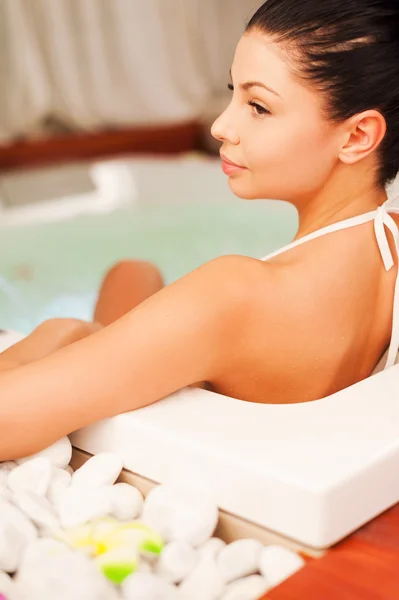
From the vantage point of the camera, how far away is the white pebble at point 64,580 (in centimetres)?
73

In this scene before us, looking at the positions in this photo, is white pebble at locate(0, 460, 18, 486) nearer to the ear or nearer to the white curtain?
the ear

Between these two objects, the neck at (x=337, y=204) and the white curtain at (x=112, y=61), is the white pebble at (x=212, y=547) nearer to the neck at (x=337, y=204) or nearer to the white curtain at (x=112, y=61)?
the neck at (x=337, y=204)

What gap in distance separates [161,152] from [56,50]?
0.84m

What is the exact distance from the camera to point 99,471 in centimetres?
93

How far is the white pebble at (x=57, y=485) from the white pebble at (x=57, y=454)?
0.01m

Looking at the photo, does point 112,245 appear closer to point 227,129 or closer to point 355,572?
point 227,129

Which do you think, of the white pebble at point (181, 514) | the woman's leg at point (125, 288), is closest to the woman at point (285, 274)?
the white pebble at point (181, 514)

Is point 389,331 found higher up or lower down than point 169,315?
lower down

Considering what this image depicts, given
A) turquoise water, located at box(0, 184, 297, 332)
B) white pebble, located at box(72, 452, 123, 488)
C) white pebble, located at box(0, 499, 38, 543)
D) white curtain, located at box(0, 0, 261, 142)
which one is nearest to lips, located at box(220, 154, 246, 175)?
white pebble, located at box(72, 452, 123, 488)

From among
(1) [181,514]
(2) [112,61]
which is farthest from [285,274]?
(2) [112,61]

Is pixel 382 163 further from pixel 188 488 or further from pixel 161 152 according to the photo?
pixel 161 152

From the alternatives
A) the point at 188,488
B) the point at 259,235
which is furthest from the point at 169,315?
the point at 259,235

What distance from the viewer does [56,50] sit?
4.14m

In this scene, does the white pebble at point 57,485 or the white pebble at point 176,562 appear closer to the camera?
the white pebble at point 176,562
